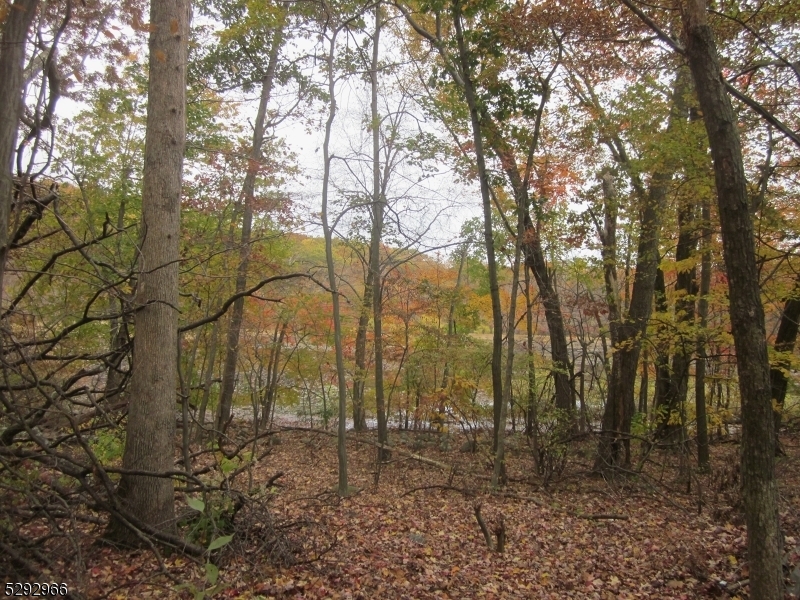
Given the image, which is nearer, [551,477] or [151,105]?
[151,105]

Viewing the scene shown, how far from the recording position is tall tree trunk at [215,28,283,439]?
38.3ft

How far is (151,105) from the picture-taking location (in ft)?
15.0

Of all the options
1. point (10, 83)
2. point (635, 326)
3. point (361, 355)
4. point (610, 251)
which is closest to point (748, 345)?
point (10, 83)

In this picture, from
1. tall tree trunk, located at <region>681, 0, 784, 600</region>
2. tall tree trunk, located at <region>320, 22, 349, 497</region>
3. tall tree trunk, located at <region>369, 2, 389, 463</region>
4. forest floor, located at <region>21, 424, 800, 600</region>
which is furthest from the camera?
tall tree trunk, located at <region>369, 2, 389, 463</region>

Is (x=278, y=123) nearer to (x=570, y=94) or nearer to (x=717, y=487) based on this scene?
(x=570, y=94)

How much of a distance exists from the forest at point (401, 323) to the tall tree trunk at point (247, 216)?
12 cm

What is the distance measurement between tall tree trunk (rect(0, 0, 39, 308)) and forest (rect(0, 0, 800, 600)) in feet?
0.05

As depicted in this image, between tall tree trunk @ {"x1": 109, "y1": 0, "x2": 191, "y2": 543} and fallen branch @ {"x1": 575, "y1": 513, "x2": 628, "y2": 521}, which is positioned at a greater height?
tall tree trunk @ {"x1": 109, "y1": 0, "x2": 191, "y2": 543}

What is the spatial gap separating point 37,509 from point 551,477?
7.66 m

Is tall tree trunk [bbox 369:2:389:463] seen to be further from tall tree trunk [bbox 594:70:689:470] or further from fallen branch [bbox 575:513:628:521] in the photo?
fallen branch [bbox 575:513:628:521]

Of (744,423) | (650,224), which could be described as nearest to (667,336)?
(650,224)

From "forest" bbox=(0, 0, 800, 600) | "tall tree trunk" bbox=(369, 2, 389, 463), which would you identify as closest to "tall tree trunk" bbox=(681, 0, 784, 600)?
"forest" bbox=(0, 0, 800, 600)

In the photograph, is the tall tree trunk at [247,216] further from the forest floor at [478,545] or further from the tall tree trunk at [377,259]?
the forest floor at [478,545]

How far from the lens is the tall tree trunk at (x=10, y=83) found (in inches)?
96.9
